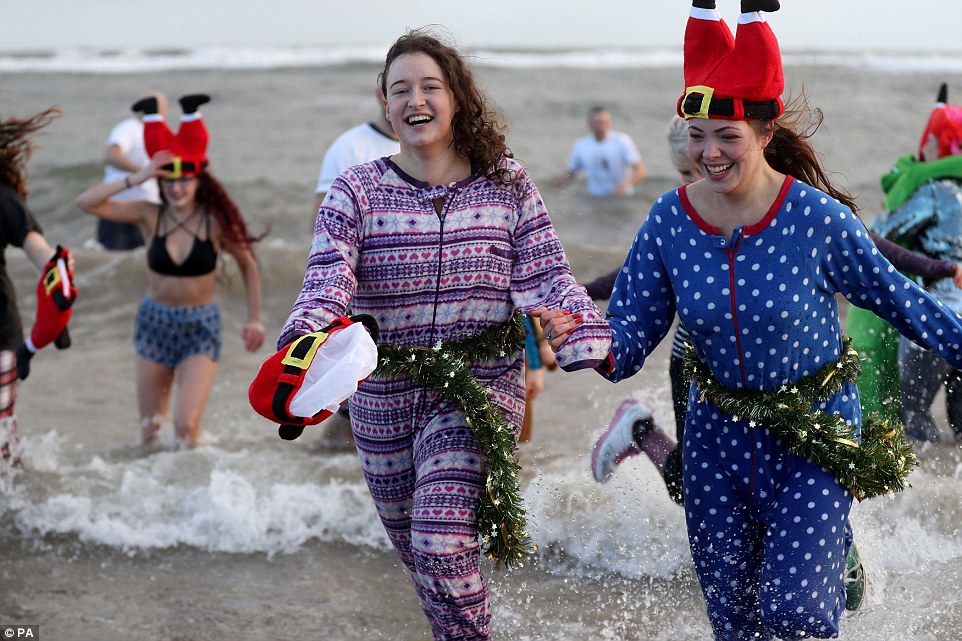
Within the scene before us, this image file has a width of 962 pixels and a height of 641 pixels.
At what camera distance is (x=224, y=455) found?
6.55m

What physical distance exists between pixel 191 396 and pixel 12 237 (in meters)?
1.42

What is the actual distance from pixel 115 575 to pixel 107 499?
88 cm

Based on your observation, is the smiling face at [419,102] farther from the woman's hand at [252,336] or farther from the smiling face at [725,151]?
the woman's hand at [252,336]

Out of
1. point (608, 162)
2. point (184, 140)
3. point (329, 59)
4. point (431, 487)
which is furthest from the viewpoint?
point (329, 59)

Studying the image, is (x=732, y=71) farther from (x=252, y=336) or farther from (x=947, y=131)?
(x=252, y=336)

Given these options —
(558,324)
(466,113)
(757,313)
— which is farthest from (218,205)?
(757,313)

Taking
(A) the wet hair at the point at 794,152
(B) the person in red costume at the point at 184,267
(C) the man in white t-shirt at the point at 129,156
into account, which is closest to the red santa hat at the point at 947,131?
(A) the wet hair at the point at 794,152

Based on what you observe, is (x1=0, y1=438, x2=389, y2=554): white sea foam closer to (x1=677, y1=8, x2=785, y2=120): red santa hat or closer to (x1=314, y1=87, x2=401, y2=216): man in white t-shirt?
(x1=314, y1=87, x2=401, y2=216): man in white t-shirt

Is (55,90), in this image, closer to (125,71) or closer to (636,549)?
(125,71)

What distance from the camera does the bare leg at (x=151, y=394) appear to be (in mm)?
6777

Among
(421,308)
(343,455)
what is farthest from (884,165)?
(421,308)

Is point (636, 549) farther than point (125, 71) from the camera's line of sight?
No

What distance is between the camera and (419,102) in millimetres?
3486

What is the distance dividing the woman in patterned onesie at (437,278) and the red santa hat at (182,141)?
3038 millimetres
